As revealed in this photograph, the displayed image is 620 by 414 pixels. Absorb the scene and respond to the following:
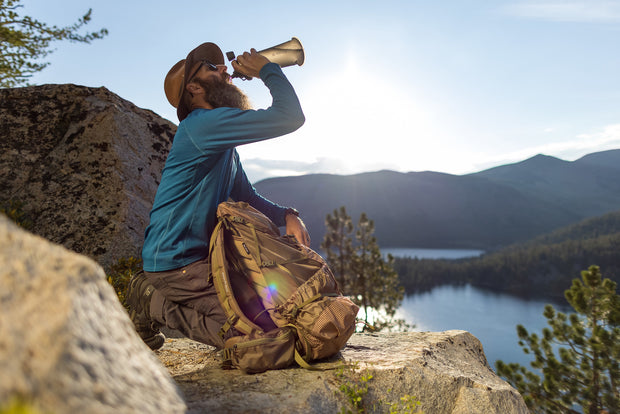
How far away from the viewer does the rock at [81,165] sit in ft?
18.7

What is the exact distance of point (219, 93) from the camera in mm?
3373

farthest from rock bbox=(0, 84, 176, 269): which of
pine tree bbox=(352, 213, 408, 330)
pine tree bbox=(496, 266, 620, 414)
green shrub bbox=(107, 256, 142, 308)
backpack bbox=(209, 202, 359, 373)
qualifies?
pine tree bbox=(352, 213, 408, 330)

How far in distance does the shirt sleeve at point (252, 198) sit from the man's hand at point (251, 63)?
832mm

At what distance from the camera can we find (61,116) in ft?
21.0

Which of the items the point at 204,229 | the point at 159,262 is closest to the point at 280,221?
the point at 204,229

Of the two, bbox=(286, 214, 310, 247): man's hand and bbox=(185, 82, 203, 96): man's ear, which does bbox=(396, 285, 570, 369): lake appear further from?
bbox=(185, 82, 203, 96): man's ear

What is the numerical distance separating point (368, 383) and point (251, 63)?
262 cm

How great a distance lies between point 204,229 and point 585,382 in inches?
631

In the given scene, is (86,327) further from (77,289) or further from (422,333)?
(422,333)

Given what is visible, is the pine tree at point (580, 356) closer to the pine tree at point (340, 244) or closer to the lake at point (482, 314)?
the pine tree at point (340, 244)

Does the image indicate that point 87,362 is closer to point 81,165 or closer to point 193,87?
point 193,87

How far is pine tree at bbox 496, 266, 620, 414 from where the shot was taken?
41.8 feet

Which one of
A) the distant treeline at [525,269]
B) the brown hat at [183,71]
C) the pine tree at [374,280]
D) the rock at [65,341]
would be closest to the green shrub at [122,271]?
the brown hat at [183,71]

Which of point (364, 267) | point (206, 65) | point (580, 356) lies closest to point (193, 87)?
point (206, 65)
